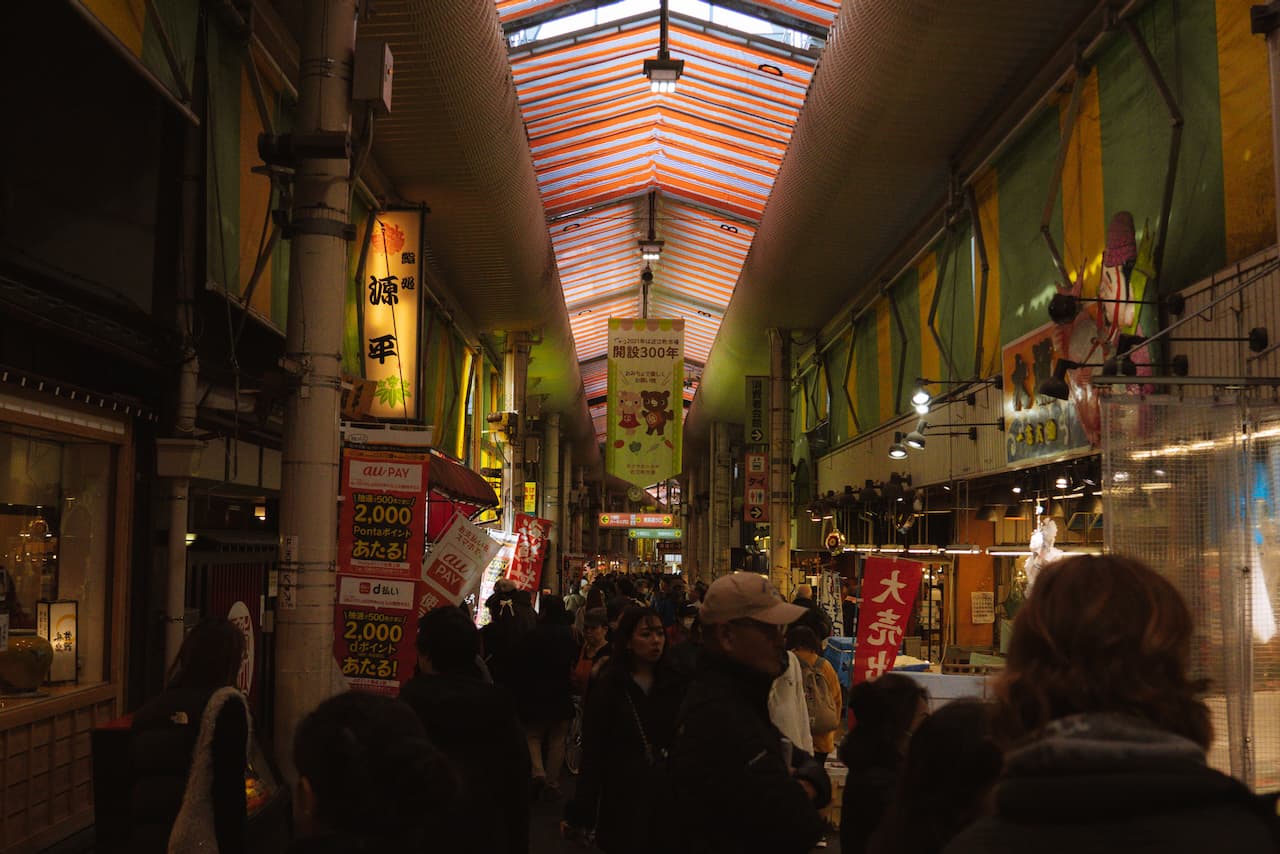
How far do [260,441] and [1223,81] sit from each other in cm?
825

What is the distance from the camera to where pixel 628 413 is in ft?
65.0

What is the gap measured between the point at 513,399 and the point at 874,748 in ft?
62.8

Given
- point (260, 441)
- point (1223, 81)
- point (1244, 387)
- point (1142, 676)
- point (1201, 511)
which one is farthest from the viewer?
point (260, 441)

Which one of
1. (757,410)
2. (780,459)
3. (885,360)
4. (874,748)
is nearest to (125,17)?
(874,748)

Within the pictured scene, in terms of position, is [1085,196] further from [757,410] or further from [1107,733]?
[757,410]

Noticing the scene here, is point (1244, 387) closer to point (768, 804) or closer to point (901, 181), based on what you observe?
point (768, 804)

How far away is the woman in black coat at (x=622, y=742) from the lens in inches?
199

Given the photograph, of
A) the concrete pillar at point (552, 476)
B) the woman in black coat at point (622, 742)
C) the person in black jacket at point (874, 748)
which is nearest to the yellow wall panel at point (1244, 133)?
the woman in black coat at point (622, 742)

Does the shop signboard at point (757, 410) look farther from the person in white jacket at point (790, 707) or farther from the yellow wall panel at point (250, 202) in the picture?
the person in white jacket at point (790, 707)

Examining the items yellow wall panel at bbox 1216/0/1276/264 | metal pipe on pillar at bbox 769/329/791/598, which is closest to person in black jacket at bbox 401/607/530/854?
yellow wall panel at bbox 1216/0/1276/264

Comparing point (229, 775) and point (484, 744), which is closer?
point (229, 775)

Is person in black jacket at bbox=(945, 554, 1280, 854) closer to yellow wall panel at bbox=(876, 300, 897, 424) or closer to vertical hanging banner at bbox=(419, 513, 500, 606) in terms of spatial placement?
vertical hanging banner at bbox=(419, 513, 500, 606)

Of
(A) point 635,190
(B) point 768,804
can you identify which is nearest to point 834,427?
(A) point 635,190

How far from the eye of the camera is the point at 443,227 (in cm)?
1459
